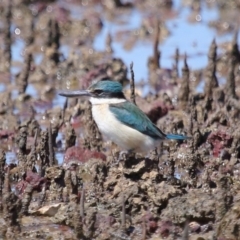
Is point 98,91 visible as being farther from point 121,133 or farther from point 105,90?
point 121,133

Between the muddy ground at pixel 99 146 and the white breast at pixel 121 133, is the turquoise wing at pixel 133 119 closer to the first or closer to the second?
the white breast at pixel 121 133

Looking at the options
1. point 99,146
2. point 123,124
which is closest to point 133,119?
point 123,124

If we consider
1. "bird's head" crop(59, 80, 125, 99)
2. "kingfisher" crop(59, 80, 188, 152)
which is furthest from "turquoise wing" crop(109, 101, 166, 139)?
"bird's head" crop(59, 80, 125, 99)

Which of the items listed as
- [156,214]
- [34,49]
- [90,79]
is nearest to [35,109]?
[90,79]

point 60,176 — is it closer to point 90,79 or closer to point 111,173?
point 111,173

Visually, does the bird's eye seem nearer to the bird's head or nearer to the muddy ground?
the bird's head

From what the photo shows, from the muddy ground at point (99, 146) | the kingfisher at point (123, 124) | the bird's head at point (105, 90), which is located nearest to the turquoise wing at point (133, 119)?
the kingfisher at point (123, 124)
